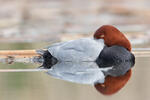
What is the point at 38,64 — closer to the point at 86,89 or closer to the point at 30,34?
the point at 86,89

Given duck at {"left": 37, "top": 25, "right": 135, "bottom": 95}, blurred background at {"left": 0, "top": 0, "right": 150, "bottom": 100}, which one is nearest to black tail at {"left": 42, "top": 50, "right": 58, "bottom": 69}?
duck at {"left": 37, "top": 25, "right": 135, "bottom": 95}

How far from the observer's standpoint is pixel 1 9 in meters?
14.4

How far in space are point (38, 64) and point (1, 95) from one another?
6.21ft

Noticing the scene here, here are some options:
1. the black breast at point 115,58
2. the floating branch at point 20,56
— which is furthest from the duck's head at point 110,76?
the floating branch at point 20,56

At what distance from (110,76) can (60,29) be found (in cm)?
661

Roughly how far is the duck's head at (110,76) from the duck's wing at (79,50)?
0.21m

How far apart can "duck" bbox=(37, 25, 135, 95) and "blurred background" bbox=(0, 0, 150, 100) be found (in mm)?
218

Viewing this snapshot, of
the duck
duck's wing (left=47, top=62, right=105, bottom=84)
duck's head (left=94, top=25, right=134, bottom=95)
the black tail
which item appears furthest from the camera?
the black tail

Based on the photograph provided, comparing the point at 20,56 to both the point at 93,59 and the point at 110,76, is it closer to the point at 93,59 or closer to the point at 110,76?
the point at 93,59

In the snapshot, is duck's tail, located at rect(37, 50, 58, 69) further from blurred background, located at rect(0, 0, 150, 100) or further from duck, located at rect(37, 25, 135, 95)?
blurred background, located at rect(0, 0, 150, 100)

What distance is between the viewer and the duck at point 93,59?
22.3ft

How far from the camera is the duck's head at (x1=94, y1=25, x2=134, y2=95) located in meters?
6.09

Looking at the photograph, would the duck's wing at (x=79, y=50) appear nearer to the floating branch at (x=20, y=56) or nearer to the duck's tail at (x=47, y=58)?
the duck's tail at (x=47, y=58)

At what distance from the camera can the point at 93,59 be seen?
7.46 metres
